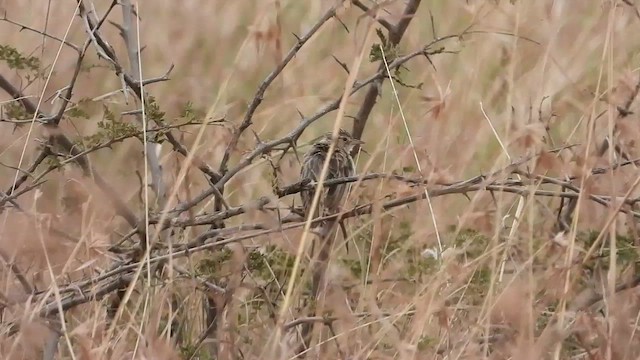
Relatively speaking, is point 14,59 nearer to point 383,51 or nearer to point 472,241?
point 383,51

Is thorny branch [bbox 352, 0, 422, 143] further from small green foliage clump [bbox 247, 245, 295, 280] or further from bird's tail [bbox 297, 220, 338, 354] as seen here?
small green foliage clump [bbox 247, 245, 295, 280]

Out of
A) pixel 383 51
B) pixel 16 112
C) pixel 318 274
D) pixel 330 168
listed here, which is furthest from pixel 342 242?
pixel 16 112

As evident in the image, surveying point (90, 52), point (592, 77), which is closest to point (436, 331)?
point (592, 77)

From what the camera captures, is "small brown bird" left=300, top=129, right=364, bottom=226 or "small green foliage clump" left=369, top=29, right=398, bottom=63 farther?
"small brown bird" left=300, top=129, right=364, bottom=226

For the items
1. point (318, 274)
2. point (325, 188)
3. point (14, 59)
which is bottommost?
point (318, 274)

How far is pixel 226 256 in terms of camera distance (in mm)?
1619

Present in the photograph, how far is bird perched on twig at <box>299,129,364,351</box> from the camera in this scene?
1771mm

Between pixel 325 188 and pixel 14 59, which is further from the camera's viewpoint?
pixel 325 188

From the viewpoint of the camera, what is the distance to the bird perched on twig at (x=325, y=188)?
1.77 metres

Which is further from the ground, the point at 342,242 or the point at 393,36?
the point at 393,36

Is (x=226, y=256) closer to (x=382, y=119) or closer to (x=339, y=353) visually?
(x=339, y=353)

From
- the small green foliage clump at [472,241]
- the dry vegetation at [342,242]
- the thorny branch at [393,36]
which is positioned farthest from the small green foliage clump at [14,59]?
the small green foliage clump at [472,241]

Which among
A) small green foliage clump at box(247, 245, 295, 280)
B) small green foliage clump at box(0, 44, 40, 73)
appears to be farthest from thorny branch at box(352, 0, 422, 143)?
small green foliage clump at box(0, 44, 40, 73)

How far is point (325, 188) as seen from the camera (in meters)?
1.80
